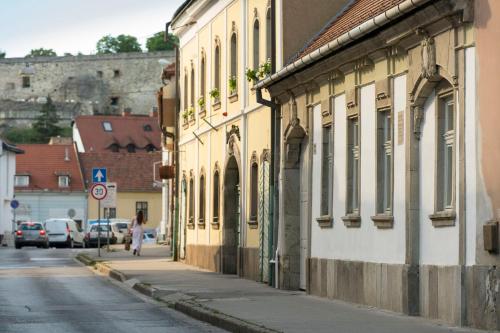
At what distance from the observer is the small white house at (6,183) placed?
95444 mm

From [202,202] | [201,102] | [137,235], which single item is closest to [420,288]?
[201,102]

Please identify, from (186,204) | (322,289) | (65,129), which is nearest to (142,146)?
(65,129)

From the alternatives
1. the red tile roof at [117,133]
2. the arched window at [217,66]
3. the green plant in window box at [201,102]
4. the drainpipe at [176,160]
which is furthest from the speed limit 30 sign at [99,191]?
the red tile roof at [117,133]

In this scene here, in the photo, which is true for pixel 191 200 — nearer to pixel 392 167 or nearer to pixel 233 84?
pixel 233 84

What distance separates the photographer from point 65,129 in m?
175

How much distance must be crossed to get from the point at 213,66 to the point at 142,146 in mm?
96932

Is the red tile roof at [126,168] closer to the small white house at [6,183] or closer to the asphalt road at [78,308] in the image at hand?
the small white house at [6,183]

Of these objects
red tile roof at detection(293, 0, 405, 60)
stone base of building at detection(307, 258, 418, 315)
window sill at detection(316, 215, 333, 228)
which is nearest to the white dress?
red tile roof at detection(293, 0, 405, 60)

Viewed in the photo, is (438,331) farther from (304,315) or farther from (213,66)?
(213,66)

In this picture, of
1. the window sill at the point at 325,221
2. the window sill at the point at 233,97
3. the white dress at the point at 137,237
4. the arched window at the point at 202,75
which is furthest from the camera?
the white dress at the point at 137,237

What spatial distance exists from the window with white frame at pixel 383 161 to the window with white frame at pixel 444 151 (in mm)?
2361

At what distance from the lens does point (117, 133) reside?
134 metres

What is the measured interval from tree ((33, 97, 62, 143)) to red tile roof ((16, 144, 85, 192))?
189 feet

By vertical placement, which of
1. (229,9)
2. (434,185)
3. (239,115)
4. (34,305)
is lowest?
(34,305)
